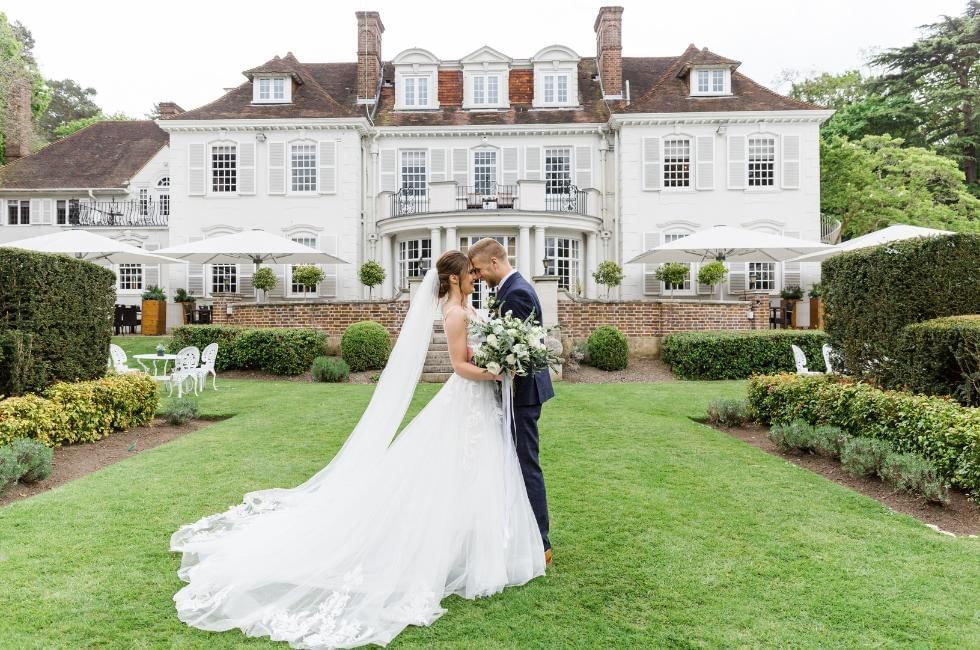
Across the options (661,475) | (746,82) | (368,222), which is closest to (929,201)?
(746,82)

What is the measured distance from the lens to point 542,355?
4.12 meters

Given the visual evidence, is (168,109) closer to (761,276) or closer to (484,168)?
(484,168)

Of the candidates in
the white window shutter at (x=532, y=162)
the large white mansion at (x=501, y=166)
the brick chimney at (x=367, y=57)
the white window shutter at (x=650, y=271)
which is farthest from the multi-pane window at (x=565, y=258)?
the brick chimney at (x=367, y=57)

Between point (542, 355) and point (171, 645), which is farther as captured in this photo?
point (542, 355)

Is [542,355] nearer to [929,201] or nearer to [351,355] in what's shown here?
[351,355]

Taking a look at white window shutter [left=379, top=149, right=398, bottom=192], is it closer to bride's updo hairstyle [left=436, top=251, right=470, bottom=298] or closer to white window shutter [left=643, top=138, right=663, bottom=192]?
white window shutter [left=643, top=138, right=663, bottom=192]

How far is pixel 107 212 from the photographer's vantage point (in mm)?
28438

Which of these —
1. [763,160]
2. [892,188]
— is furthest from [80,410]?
[892,188]

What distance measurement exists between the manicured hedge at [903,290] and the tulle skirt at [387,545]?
5308 millimetres

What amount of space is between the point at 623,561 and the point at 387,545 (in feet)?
5.16

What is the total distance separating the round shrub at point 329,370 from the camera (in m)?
14.1

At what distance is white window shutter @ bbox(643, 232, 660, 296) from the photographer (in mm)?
22547

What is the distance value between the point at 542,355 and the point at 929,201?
1067 inches

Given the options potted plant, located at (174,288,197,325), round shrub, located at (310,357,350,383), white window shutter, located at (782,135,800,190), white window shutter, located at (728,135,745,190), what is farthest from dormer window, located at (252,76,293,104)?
white window shutter, located at (782,135,800,190)
